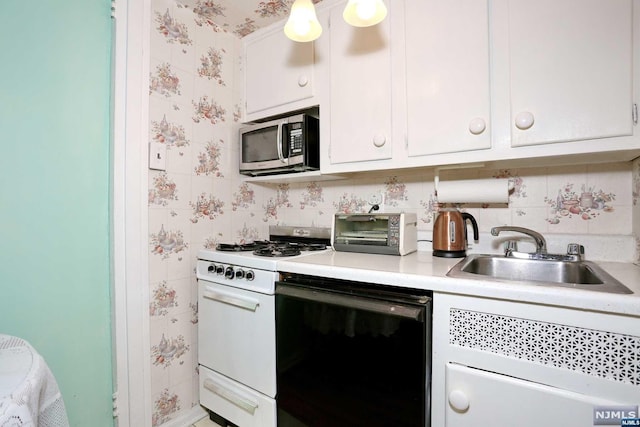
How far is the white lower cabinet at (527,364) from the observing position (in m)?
0.74

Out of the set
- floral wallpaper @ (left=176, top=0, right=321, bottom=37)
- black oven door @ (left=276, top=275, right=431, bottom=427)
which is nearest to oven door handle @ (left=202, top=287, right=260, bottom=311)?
black oven door @ (left=276, top=275, right=431, bottom=427)

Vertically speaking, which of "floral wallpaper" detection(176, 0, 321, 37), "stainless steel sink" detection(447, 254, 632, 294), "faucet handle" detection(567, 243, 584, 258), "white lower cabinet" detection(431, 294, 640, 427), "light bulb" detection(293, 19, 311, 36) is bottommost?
"white lower cabinet" detection(431, 294, 640, 427)

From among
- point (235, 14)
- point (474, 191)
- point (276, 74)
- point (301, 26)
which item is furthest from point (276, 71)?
point (474, 191)

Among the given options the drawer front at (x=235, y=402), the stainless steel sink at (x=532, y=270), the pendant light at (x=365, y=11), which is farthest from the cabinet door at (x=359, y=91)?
the drawer front at (x=235, y=402)

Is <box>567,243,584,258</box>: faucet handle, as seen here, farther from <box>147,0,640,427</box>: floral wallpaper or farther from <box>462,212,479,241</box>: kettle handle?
<box>462,212,479,241</box>: kettle handle

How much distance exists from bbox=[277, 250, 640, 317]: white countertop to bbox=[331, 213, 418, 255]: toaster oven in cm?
5

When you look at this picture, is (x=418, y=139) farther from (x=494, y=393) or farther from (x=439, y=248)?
(x=494, y=393)

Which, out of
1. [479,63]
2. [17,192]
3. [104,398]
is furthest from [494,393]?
[17,192]

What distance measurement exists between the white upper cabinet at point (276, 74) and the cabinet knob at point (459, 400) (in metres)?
1.42

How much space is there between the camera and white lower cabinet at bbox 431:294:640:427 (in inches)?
29.3

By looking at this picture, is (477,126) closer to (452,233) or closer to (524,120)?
(524,120)

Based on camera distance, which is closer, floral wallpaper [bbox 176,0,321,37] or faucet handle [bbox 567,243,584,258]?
faucet handle [bbox 567,243,584,258]

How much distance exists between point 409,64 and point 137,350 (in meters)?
1.83

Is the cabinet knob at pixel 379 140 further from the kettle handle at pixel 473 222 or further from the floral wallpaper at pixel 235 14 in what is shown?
the floral wallpaper at pixel 235 14
